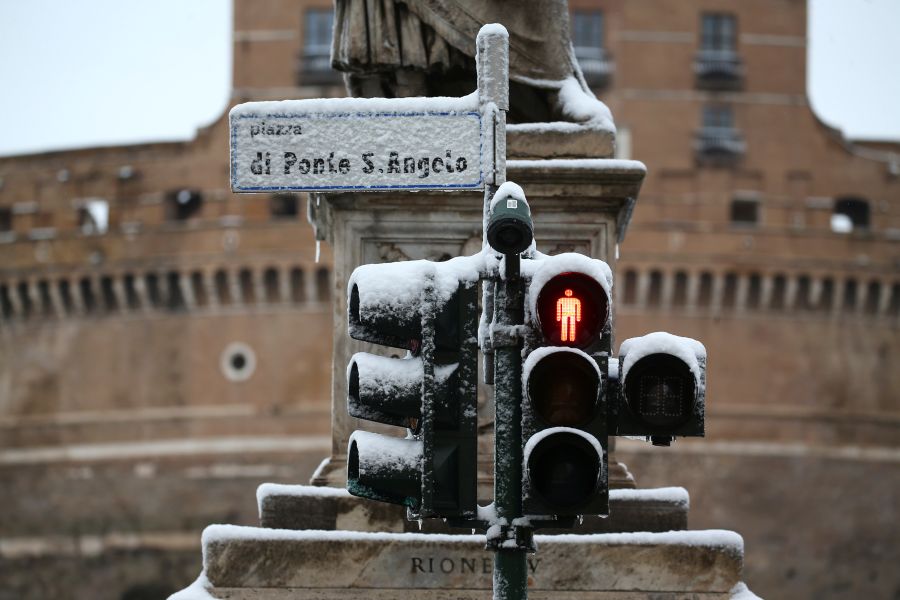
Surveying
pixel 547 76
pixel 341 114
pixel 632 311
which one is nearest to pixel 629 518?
pixel 547 76

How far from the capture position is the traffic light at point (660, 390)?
2867 millimetres

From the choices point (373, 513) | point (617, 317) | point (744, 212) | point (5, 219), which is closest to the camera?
point (373, 513)

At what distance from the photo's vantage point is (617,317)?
29.3 metres

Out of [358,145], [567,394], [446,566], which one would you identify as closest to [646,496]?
[446,566]

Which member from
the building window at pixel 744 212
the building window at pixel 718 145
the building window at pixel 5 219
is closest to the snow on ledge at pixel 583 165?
the building window at pixel 718 145

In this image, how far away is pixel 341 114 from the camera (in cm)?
333

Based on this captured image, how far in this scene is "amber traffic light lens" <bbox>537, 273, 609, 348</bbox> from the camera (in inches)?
112

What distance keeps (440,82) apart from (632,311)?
999 inches

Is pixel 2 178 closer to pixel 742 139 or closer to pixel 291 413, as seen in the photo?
pixel 291 413

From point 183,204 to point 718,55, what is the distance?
1032cm

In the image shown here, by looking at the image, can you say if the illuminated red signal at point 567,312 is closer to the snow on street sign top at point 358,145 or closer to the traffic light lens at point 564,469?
the traffic light lens at point 564,469

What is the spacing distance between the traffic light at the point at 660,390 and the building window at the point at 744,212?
2865 cm

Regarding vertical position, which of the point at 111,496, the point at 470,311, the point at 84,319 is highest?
the point at 470,311

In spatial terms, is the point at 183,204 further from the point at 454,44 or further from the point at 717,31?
the point at 454,44
